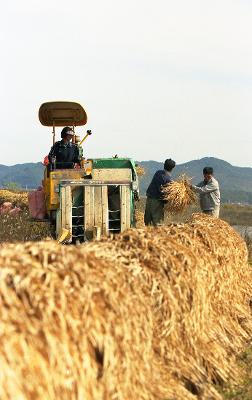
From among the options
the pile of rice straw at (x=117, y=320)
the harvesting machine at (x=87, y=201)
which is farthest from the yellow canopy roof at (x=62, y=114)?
the pile of rice straw at (x=117, y=320)

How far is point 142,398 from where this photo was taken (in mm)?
4922

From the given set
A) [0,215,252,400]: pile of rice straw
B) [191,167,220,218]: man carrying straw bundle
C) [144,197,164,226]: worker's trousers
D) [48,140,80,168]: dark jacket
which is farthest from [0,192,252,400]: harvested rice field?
[48,140,80,168]: dark jacket

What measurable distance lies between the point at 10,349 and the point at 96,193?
27.5 ft

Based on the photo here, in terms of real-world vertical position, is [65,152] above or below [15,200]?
above

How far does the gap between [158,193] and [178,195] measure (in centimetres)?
66

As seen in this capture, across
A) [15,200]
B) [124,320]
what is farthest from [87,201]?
[15,200]

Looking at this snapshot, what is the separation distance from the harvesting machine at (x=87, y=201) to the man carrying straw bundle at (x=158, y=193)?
709 mm

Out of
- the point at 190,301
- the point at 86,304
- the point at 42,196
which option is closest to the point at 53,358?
the point at 86,304

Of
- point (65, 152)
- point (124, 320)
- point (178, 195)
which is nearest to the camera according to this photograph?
point (124, 320)

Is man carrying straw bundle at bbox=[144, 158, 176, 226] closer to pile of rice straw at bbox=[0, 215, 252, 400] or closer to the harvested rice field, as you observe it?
the harvested rice field

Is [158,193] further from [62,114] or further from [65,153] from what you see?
[62,114]

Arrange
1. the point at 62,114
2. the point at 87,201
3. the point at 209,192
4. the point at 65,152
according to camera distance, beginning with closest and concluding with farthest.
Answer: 1. the point at 87,201
2. the point at 209,192
3. the point at 65,152
4. the point at 62,114

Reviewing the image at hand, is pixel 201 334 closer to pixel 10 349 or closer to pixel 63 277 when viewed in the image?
pixel 63 277

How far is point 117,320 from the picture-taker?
4750 mm
